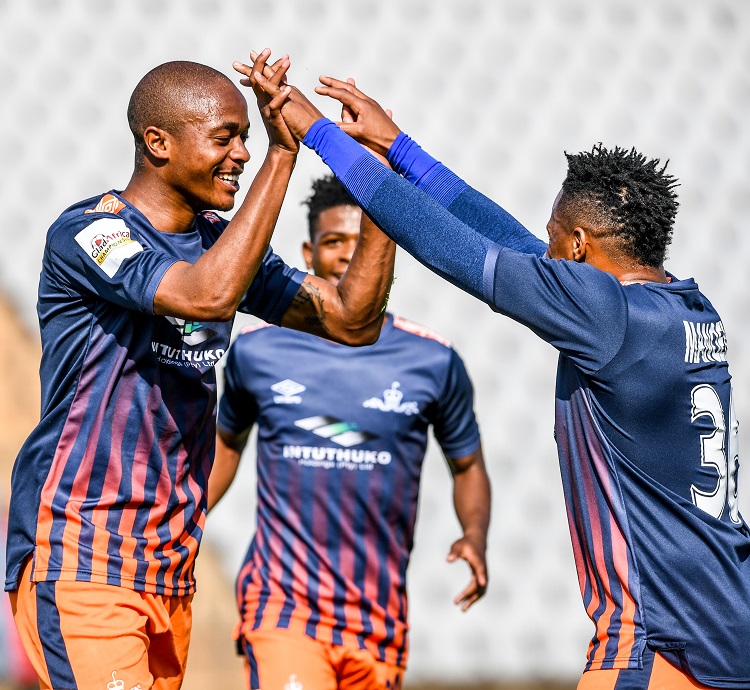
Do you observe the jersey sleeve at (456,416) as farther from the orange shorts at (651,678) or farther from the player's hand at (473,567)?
the orange shorts at (651,678)

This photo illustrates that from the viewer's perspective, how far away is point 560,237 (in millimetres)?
3135

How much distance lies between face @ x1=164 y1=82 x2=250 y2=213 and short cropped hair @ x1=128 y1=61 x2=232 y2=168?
0.02 m

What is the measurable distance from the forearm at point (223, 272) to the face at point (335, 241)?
1.58 metres

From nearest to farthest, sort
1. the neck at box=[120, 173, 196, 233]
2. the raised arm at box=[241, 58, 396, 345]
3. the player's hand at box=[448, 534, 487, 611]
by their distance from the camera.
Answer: the neck at box=[120, 173, 196, 233]
the raised arm at box=[241, 58, 396, 345]
the player's hand at box=[448, 534, 487, 611]

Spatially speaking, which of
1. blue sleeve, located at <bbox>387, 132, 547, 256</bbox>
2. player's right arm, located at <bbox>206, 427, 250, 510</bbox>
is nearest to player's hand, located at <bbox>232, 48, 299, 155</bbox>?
blue sleeve, located at <bbox>387, 132, 547, 256</bbox>

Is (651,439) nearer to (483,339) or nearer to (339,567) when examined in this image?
(339,567)

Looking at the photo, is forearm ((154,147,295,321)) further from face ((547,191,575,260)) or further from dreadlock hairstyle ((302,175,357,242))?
dreadlock hairstyle ((302,175,357,242))

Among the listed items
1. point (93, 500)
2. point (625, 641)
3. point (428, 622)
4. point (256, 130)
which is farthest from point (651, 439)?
point (256, 130)

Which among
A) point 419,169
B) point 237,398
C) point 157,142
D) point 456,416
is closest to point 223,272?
point 157,142

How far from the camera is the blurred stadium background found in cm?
638

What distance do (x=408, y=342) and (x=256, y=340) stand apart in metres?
0.58

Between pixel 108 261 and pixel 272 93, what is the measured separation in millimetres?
662

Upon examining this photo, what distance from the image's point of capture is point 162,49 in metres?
6.67

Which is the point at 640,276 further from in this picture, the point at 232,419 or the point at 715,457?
the point at 232,419
